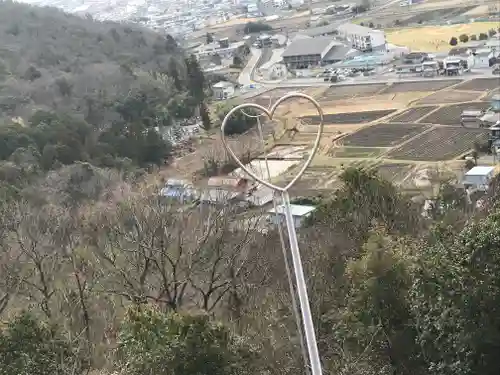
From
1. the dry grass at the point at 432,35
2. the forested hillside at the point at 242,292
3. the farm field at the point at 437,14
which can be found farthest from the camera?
the farm field at the point at 437,14

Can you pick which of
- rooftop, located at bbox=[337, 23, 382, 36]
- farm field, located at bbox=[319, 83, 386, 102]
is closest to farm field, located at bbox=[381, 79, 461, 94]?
farm field, located at bbox=[319, 83, 386, 102]

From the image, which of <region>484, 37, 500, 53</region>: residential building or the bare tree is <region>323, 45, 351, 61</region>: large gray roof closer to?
<region>484, 37, 500, 53</region>: residential building

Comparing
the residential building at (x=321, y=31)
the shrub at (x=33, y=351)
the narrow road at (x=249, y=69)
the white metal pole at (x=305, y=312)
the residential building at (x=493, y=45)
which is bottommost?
the narrow road at (x=249, y=69)

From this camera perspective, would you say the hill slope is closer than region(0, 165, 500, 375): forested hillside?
No

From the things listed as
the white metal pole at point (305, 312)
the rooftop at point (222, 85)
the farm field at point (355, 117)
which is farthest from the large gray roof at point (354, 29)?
the white metal pole at point (305, 312)

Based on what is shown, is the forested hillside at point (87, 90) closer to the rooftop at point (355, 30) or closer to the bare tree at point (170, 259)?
the rooftop at point (355, 30)

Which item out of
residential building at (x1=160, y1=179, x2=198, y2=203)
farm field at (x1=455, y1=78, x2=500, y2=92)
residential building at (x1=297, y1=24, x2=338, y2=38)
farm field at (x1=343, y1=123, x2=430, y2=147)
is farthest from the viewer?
residential building at (x1=297, y1=24, x2=338, y2=38)

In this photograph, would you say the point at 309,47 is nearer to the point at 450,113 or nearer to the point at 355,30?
the point at 355,30
